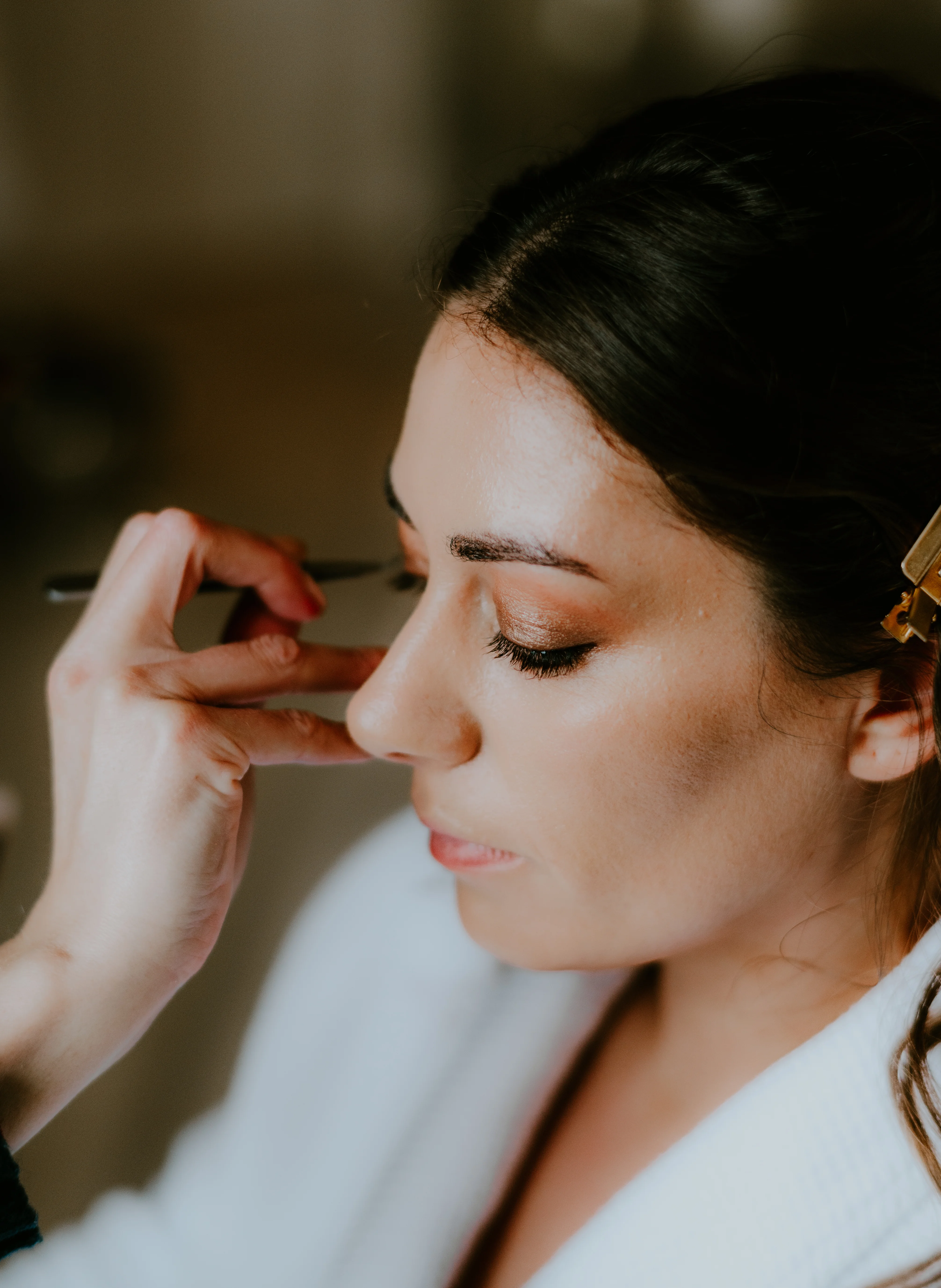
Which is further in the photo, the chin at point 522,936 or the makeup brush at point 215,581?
the makeup brush at point 215,581

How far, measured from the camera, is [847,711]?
0.56 metres

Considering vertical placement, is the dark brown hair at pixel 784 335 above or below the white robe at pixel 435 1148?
above

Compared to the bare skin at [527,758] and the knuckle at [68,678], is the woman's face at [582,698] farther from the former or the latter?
the knuckle at [68,678]

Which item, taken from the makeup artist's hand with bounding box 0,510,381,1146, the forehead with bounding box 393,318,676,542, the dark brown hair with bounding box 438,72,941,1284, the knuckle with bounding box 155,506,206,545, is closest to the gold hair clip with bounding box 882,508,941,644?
the dark brown hair with bounding box 438,72,941,1284

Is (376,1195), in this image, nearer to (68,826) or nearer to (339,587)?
(68,826)

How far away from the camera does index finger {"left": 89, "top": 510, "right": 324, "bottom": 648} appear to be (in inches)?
26.8

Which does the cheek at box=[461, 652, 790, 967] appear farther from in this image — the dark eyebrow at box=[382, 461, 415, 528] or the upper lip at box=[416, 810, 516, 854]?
the dark eyebrow at box=[382, 461, 415, 528]

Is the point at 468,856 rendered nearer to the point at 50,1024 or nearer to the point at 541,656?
the point at 541,656

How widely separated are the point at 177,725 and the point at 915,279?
51 cm

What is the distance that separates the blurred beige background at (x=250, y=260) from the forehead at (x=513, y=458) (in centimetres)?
45

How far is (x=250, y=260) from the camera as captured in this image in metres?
1.24

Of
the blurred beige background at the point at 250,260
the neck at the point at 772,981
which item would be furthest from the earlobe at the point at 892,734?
the blurred beige background at the point at 250,260

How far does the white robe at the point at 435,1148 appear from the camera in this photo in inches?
24.0

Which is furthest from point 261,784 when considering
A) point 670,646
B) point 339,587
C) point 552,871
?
point 670,646
